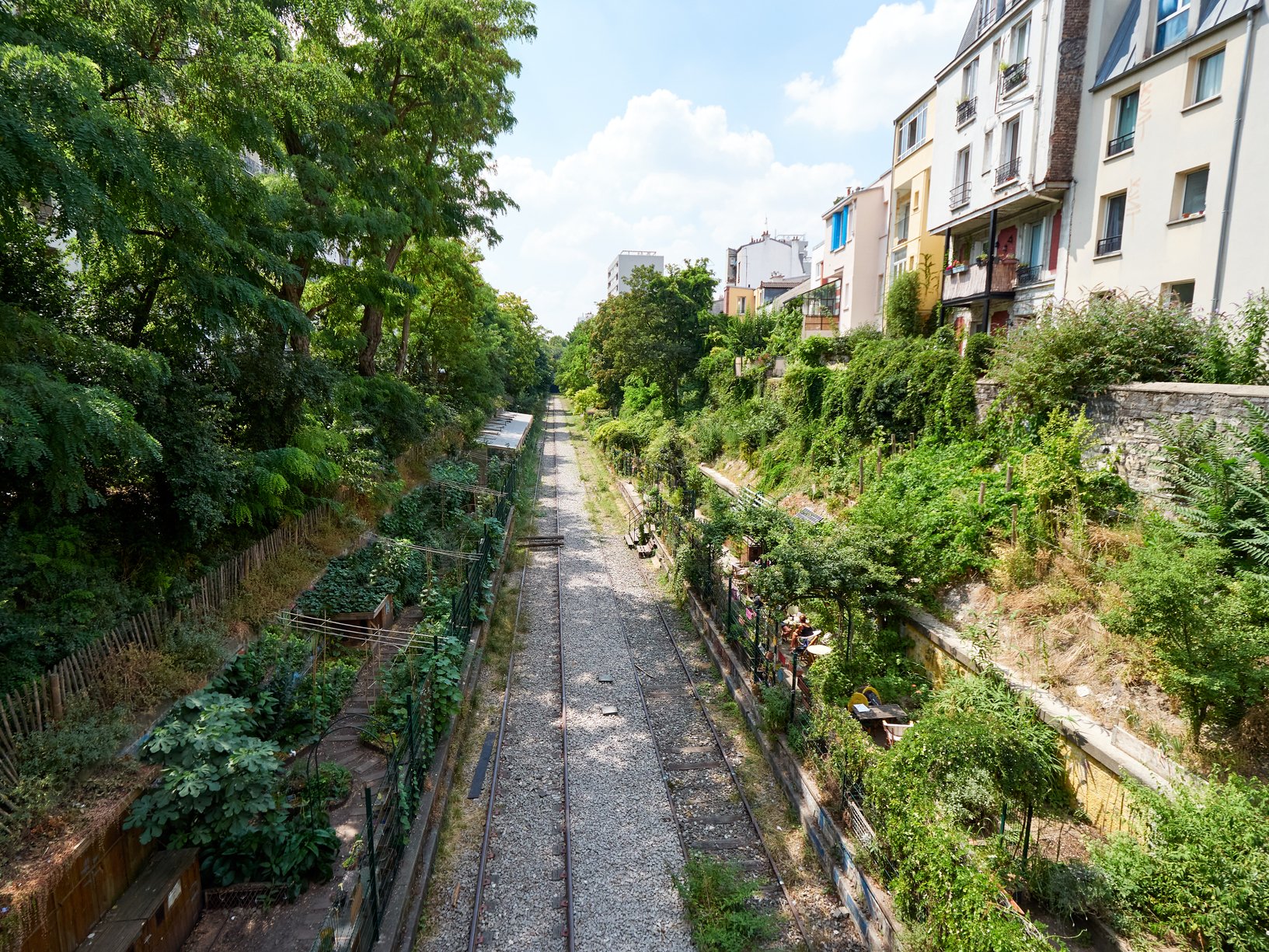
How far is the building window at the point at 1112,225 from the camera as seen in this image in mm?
14859

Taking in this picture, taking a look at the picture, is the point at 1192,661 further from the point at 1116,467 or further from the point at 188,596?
the point at 188,596

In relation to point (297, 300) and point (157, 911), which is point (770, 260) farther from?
point (157, 911)

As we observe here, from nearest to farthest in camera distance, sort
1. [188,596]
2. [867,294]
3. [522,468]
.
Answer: [188,596] < [867,294] < [522,468]

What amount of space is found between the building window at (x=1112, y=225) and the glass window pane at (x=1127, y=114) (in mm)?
1386

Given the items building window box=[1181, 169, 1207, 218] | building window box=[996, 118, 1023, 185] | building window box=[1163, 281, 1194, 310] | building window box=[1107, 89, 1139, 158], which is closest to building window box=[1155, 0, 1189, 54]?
building window box=[1107, 89, 1139, 158]

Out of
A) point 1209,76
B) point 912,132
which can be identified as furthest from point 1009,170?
point 912,132

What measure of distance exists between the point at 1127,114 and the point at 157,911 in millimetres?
21690

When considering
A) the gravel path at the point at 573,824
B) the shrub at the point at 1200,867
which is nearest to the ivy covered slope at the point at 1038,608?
the shrub at the point at 1200,867

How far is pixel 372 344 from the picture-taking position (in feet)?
62.4

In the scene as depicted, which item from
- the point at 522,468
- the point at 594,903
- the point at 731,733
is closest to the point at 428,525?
the point at 731,733

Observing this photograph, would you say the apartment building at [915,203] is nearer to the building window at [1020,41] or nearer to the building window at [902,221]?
the building window at [902,221]

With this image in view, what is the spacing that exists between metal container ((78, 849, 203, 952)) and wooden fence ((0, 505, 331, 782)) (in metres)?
1.33

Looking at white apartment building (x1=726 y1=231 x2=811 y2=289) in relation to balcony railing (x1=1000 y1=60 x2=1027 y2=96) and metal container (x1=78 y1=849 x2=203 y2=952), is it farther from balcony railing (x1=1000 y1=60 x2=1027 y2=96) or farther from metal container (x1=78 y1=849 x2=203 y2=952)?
metal container (x1=78 y1=849 x2=203 y2=952)

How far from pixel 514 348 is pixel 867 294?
27399mm
